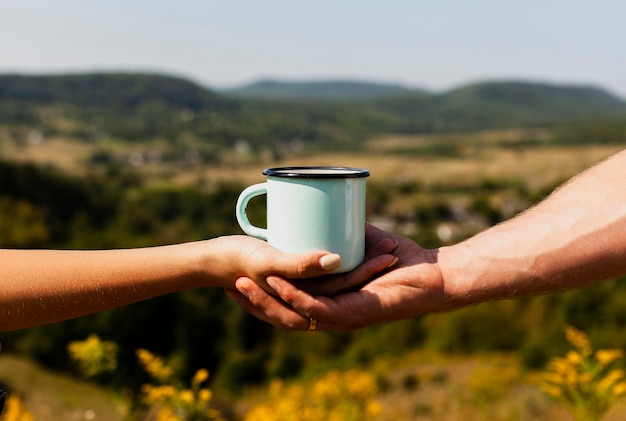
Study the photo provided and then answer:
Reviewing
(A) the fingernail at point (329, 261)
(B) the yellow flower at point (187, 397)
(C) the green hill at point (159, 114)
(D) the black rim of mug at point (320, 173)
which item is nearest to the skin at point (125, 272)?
(A) the fingernail at point (329, 261)

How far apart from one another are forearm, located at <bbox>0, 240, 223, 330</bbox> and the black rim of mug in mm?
381

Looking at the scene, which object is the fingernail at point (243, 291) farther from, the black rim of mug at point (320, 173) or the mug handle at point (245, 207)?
the black rim of mug at point (320, 173)

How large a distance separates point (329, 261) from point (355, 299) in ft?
0.89

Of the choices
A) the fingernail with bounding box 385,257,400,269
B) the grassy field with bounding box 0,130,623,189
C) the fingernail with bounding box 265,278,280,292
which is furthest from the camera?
the grassy field with bounding box 0,130,623,189

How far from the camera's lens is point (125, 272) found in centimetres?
226

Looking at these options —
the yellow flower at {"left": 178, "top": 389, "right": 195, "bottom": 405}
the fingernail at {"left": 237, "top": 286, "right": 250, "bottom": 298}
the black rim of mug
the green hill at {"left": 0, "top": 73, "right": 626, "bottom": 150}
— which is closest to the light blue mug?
the black rim of mug

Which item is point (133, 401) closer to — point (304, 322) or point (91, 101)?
point (304, 322)

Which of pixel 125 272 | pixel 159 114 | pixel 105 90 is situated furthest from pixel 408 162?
pixel 125 272

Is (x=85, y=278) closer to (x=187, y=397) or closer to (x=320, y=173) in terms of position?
(x=320, y=173)

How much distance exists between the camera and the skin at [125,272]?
6.79ft

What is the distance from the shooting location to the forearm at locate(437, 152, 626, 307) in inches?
93.3

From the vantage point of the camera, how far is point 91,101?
510 feet

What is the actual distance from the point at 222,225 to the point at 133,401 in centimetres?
5124

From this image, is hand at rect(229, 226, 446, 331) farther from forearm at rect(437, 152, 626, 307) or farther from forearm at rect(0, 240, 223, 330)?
forearm at rect(0, 240, 223, 330)
